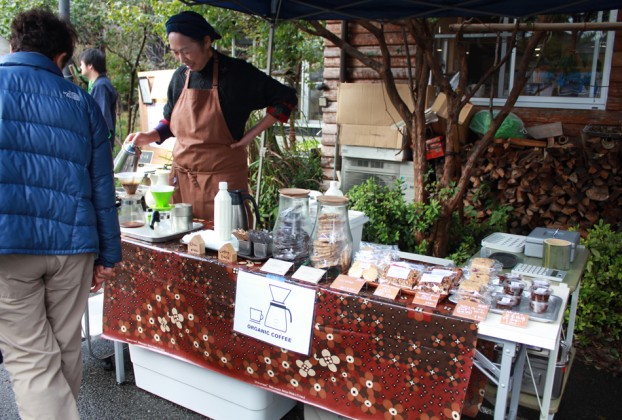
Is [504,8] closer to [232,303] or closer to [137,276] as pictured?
[232,303]

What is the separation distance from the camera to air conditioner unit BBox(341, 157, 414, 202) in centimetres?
520

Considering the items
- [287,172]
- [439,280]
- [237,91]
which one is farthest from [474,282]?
[287,172]

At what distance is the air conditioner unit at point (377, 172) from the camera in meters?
5.20

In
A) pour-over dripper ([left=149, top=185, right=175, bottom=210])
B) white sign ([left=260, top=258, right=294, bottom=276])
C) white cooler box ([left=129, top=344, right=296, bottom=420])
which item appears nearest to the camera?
white sign ([left=260, top=258, right=294, bottom=276])

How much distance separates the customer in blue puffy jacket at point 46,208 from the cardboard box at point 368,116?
340 cm

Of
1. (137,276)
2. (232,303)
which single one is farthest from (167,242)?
(232,303)

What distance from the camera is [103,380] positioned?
3215 millimetres

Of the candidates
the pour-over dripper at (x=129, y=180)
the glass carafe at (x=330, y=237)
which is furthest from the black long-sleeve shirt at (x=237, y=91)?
the glass carafe at (x=330, y=237)

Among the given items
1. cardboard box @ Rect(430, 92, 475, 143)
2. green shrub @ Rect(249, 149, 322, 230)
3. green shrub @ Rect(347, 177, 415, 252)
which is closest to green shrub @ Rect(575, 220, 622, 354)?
green shrub @ Rect(347, 177, 415, 252)

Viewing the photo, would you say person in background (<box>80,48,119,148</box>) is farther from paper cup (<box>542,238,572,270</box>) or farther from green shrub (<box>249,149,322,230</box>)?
paper cup (<box>542,238,572,270</box>)

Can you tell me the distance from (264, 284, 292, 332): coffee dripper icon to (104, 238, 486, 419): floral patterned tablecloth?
0.37 ft

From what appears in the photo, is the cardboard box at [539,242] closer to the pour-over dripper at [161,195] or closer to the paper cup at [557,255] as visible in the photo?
the paper cup at [557,255]

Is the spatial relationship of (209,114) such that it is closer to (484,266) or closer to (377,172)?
(484,266)

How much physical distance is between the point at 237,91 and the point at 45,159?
1.34 metres
